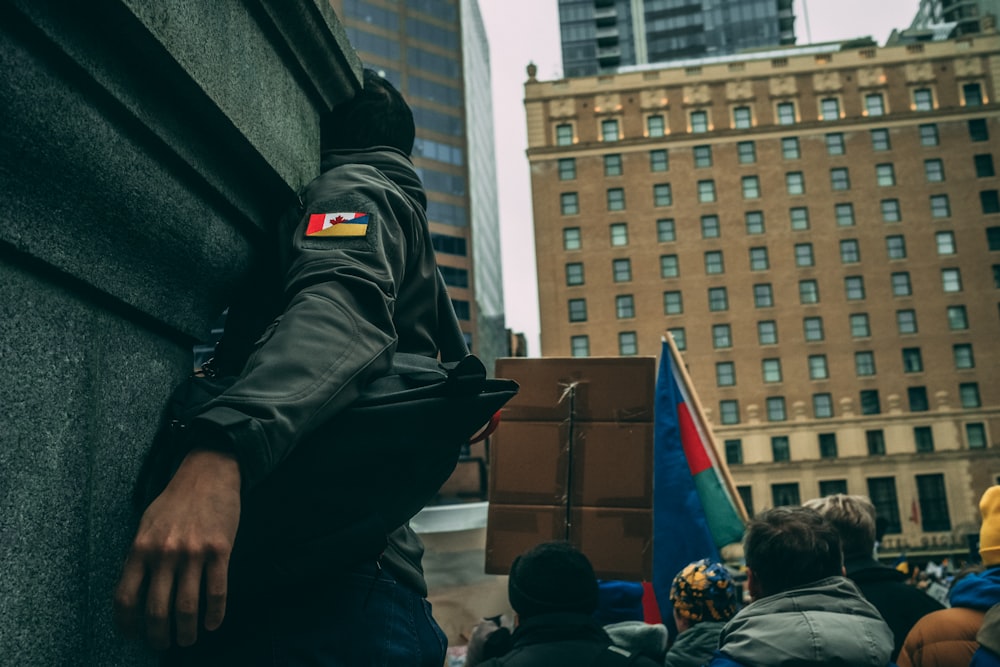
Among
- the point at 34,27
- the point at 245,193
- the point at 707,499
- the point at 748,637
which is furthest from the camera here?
the point at 707,499

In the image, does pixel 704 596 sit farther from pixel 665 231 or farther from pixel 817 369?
pixel 665 231

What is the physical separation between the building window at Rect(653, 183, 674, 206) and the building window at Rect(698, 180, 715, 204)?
5.94 ft

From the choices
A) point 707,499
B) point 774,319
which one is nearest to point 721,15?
point 774,319

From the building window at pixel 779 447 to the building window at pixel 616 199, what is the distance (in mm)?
16494

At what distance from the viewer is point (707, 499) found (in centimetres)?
629

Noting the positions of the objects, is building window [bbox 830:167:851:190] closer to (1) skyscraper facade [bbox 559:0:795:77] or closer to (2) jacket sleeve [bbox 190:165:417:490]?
(1) skyscraper facade [bbox 559:0:795:77]

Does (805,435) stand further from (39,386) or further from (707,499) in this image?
(39,386)

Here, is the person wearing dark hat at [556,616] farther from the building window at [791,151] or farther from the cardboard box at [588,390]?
the building window at [791,151]

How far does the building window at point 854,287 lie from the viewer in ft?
177

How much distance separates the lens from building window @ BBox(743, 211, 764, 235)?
2172 inches

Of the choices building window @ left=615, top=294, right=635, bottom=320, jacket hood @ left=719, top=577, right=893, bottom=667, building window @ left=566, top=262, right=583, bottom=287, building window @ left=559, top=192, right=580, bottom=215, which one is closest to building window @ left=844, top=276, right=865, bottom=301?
building window @ left=615, top=294, right=635, bottom=320

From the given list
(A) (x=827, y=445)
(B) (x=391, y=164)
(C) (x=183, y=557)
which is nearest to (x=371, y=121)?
(B) (x=391, y=164)

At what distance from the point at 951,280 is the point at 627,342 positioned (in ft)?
63.6

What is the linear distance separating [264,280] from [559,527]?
3060 millimetres
